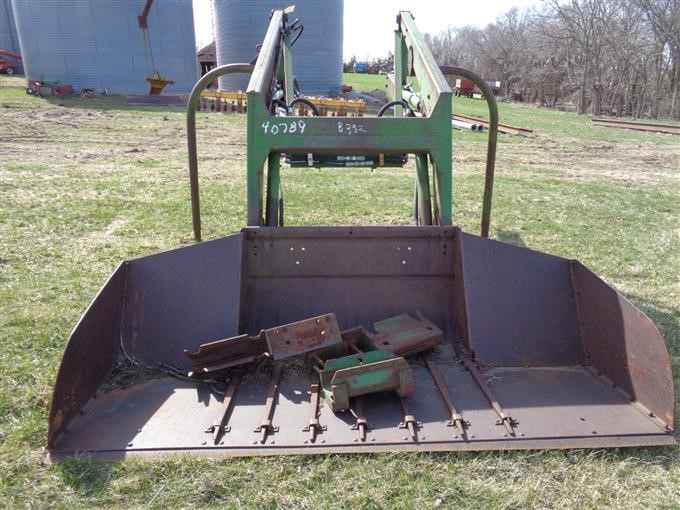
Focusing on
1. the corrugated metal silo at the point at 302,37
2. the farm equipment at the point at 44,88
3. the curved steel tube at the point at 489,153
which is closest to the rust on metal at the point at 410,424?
the curved steel tube at the point at 489,153

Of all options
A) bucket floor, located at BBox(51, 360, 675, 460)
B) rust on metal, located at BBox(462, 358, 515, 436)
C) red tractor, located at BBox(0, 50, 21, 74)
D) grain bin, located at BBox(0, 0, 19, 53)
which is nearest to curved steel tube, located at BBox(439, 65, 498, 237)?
rust on metal, located at BBox(462, 358, 515, 436)

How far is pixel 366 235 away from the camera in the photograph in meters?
2.95

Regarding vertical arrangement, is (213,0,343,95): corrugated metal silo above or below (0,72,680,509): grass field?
above

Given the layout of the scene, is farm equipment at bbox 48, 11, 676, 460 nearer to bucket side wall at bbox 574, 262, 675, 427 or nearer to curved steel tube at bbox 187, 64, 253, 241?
bucket side wall at bbox 574, 262, 675, 427

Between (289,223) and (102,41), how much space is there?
59.4 feet

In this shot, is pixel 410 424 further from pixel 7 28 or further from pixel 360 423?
pixel 7 28

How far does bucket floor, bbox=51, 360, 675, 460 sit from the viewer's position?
2.19m

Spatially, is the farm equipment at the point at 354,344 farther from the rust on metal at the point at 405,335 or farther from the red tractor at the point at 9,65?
the red tractor at the point at 9,65

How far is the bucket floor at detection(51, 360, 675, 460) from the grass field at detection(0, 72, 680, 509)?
62mm

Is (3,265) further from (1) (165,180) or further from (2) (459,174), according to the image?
(2) (459,174)

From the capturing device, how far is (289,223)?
5523mm

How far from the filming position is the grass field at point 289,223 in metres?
2.02

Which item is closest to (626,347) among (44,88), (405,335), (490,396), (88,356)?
(490,396)

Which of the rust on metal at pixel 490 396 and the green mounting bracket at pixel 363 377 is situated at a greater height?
the green mounting bracket at pixel 363 377
